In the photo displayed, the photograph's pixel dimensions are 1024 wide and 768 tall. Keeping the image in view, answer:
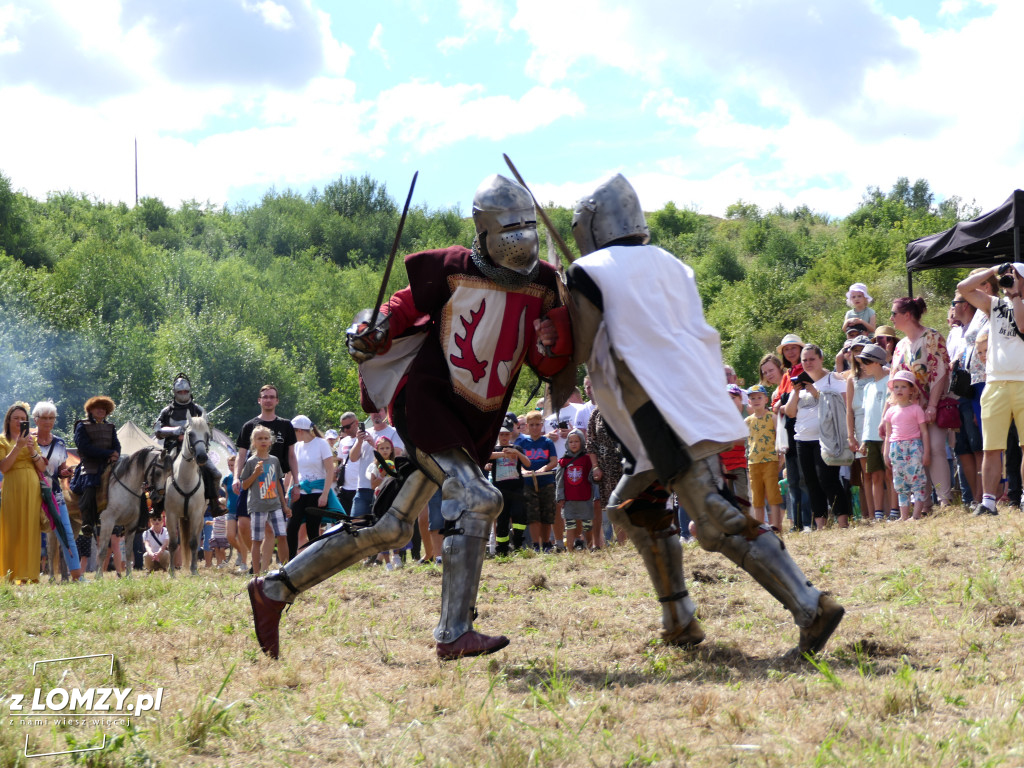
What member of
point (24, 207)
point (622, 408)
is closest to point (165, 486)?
point (622, 408)

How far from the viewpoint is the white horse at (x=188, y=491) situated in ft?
36.1

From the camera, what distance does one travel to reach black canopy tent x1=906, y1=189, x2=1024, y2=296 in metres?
10.7

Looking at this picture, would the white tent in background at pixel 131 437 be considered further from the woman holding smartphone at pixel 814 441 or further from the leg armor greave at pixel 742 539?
the leg armor greave at pixel 742 539

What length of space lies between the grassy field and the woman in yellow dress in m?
3.51

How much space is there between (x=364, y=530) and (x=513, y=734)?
168 cm

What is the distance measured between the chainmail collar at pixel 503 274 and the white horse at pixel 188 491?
24.0 ft

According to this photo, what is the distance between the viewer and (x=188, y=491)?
11086 millimetres

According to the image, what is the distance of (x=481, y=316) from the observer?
4332 millimetres

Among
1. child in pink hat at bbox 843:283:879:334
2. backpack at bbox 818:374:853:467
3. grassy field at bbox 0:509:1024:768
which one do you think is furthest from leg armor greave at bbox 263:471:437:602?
child in pink hat at bbox 843:283:879:334

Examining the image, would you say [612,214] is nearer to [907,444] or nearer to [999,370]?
[999,370]

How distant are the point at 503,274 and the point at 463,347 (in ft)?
1.13

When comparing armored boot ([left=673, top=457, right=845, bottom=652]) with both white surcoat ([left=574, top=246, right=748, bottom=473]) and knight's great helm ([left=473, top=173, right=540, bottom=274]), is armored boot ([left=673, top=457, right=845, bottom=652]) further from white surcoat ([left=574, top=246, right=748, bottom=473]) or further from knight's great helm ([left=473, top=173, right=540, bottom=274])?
knight's great helm ([left=473, top=173, right=540, bottom=274])

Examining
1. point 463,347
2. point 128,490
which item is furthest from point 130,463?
point 463,347

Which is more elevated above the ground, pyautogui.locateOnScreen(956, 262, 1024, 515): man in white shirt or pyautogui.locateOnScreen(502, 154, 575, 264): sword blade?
pyautogui.locateOnScreen(502, 154, 575, 264): sword blade
